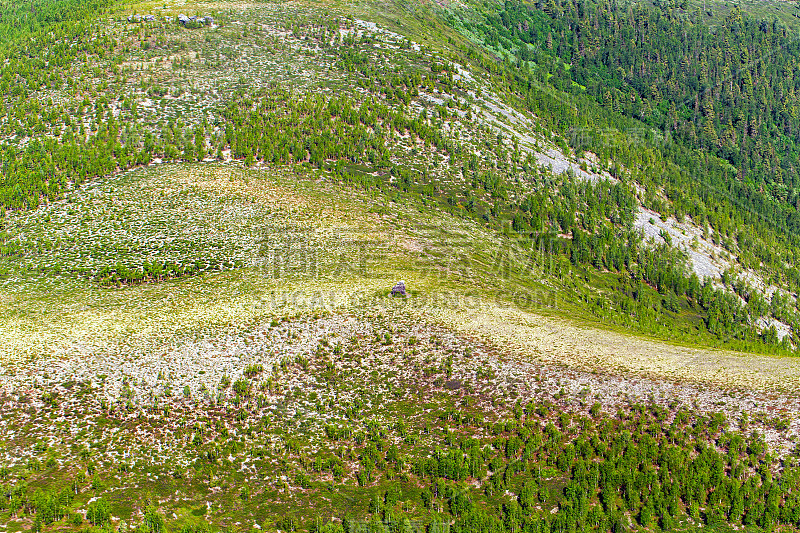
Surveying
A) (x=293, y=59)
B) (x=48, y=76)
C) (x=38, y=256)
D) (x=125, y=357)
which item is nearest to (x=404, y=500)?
(x=125, y=357)

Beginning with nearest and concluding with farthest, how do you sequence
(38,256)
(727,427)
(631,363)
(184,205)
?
(727,427)
(631,363)
(38,256)
(184,205)

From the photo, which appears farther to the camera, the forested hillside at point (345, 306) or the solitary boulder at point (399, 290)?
the solitary boulder at point (399, 290)

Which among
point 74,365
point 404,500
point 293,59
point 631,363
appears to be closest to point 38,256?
point 74,365

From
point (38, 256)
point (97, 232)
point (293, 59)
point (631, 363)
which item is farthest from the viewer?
point (293, 59)

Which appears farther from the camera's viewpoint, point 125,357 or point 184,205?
point 184,205

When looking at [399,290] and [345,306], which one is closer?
[345,306]

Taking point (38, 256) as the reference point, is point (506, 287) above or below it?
above

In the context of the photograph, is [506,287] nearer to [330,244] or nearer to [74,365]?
[330,244]

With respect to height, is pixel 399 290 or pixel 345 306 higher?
pixel 399 290

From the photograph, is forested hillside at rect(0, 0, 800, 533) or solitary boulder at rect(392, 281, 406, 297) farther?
solitary boulder at rect(392, 281, 406, 297)

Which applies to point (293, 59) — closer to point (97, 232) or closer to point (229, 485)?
point (97, 232)

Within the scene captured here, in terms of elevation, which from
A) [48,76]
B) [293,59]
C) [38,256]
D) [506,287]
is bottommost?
[38,256]
